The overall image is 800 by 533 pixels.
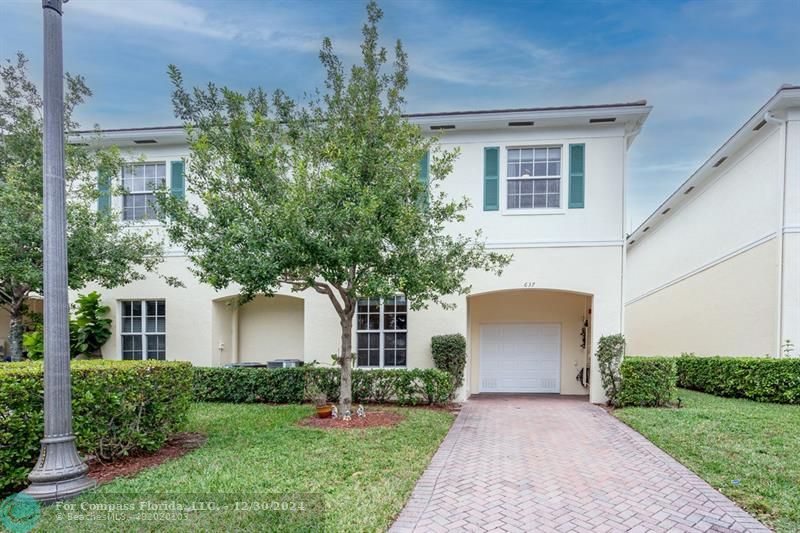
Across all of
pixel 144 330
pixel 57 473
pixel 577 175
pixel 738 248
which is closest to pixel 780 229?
pixel 738 248

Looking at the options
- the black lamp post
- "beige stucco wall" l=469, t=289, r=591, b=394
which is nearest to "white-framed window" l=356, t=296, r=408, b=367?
"beige stucco wall" l=469, t=289, r=591, b=394

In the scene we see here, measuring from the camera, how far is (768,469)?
5.42 meters

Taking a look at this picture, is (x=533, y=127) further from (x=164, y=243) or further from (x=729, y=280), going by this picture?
(x=164, y=243)

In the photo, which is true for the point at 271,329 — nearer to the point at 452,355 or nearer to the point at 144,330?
the point at 144,330

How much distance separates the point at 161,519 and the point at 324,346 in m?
7.37

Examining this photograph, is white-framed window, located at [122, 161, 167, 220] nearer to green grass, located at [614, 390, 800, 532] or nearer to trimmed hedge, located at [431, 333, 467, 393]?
trimmed hedge, located at [431, 333, 467, 393]

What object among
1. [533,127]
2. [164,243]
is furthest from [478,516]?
[164,243]

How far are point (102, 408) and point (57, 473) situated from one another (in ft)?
3.64

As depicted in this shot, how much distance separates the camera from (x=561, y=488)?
16.7 feet

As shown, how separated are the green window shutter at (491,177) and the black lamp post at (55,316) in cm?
862

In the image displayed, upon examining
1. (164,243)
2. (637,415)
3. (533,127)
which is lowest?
(637,415)

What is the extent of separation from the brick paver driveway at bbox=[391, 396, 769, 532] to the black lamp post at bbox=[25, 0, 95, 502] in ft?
11.6

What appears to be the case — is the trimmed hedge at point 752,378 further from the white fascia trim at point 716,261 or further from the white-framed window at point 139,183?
the white-framed window at point 139,183

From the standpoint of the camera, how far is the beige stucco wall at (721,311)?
35.5 ft
